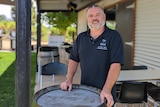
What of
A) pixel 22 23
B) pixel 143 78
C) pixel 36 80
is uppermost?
pixel 22 23

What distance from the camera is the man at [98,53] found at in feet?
6.33

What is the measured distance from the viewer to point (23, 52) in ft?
4.69

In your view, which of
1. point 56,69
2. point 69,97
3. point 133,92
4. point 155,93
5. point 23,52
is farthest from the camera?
point 56,69

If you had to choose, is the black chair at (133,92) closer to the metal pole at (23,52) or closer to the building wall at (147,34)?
the building wall at (147,34)

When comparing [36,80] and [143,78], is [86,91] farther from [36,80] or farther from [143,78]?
[36,80]

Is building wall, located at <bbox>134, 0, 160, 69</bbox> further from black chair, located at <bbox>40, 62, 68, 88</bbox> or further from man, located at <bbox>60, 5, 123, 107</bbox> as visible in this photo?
man, located at <bbox>60, 5, 123, 107</bbox>

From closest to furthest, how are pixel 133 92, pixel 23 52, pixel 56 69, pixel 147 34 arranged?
pixel 23 52, pixel 133 92, pixel 56 69, pixel 147 34

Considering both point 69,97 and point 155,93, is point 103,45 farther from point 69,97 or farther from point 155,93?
point 155,93

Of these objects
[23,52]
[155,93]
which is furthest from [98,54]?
[155,93]

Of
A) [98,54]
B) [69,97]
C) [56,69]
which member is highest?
[98,54]

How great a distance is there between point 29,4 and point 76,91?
2.23ft

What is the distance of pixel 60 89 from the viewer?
1853 millimetres

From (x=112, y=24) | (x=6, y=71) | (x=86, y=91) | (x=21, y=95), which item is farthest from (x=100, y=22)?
(x=112, y=24)

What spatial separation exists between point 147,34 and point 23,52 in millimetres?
4156
